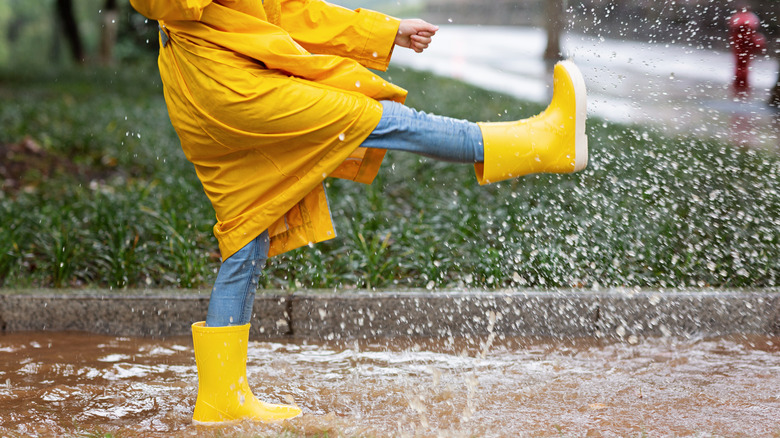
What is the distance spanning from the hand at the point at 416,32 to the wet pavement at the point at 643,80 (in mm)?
638

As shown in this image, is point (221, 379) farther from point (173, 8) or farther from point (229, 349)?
point (173, 8)

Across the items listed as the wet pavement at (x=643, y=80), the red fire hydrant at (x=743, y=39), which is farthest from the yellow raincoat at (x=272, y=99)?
the red fire hydrant at (x=743, y=39)

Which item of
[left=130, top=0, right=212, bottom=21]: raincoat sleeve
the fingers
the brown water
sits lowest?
the brown water

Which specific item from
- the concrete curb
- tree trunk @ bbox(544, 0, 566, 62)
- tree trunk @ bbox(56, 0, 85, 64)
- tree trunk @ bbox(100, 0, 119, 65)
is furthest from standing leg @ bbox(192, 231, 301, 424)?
tree trunk @ bbox(56, 0, 85, 64)

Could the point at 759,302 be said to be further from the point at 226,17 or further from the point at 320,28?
the point at 226,17

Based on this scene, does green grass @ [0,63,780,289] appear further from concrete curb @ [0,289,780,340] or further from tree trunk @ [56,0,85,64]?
tree trunk @ [56,0,85,64]

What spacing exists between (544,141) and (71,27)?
20.9m

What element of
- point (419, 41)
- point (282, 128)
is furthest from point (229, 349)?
point (419, 41)

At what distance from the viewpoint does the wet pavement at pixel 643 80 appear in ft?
29.2

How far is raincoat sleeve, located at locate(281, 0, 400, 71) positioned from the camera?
299 centimetres

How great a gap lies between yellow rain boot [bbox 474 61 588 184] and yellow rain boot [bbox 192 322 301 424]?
114cm

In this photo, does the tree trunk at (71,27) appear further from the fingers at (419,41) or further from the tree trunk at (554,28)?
the fingers at (419,41)

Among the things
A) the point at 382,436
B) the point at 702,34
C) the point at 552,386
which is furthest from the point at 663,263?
the point at 702,34

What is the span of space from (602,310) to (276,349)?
1.67 metres
